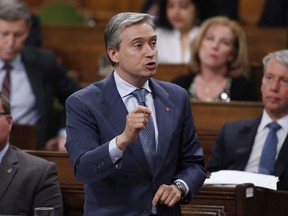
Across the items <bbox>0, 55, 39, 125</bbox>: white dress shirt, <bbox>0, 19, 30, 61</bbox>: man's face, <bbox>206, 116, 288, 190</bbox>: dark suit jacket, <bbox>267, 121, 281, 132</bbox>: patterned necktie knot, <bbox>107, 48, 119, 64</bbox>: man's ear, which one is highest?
<bbox>107, 48, 119, 64</bbox>: man's ear

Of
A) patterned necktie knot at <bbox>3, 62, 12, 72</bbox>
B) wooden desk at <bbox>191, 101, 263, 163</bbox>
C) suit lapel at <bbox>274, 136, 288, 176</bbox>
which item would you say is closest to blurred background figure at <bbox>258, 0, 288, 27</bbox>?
wooden desk at <bbox>191, 101, 263, 163</bbox>

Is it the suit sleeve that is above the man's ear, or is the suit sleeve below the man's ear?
below

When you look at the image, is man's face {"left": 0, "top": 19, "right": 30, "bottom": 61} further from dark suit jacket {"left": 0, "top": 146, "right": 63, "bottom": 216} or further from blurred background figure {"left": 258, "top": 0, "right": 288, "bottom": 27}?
blurred background figure {"left": 258, "top": 0, "right": 288, "bottom": 27}

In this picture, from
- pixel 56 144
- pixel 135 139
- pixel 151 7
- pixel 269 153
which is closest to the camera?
pixel 135 139

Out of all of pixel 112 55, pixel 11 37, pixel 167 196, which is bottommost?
pixel 11 37

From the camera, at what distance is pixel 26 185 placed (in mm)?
3871

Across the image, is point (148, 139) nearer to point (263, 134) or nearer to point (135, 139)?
point (135, 139)

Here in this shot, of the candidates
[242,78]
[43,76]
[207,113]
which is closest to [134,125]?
[207,113]

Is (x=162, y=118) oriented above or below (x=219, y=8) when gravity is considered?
above

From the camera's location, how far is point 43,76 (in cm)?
579

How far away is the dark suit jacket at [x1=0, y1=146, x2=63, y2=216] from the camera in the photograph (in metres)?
3.82

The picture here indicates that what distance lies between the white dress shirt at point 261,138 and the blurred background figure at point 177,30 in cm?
190

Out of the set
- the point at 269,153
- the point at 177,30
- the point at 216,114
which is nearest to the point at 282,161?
the point at 269,153

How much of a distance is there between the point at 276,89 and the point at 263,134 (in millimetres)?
227
